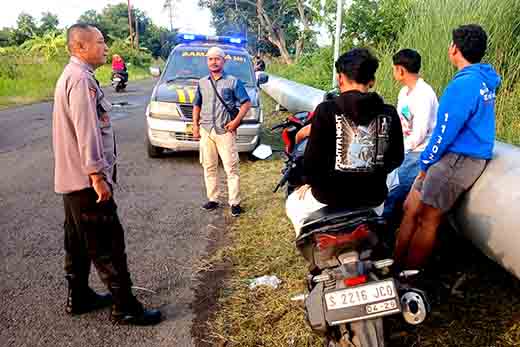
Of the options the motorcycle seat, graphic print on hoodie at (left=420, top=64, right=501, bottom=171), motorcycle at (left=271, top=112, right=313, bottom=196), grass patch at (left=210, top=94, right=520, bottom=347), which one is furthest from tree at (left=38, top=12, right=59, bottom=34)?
the motorcycle seat

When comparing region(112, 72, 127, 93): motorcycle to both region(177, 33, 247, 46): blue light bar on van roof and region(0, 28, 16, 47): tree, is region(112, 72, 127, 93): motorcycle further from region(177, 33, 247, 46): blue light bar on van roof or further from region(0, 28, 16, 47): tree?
region(0, 28, 16, 47): tree

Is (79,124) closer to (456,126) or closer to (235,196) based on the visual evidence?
(456,126)

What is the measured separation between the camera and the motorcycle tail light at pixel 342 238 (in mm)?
2230

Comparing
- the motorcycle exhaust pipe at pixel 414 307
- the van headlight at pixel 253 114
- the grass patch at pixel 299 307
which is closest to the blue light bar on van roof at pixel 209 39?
the van headlight at pixel 253 114

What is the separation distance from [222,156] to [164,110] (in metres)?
2.18

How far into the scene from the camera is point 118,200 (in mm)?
5301

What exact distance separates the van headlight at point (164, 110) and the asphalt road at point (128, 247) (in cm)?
81

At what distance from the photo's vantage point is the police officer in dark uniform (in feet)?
8.05

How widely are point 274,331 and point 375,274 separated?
37.1 inches

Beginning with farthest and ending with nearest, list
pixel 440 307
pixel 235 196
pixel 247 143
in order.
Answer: pixel 247 143 < pixel 235 196 < pixel 440 307

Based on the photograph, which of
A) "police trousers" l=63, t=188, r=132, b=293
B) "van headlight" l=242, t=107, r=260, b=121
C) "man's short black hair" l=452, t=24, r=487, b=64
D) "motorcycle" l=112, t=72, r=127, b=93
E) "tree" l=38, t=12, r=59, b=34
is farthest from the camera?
"tree" l=38, t=12, r=59, b=34

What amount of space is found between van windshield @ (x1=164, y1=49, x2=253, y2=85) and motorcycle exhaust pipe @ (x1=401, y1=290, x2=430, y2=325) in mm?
5961

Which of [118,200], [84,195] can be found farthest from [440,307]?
[118,200]

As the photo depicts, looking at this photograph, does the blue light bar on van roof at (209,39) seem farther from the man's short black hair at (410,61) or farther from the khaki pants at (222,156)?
the man's short black hair at (410,61)
